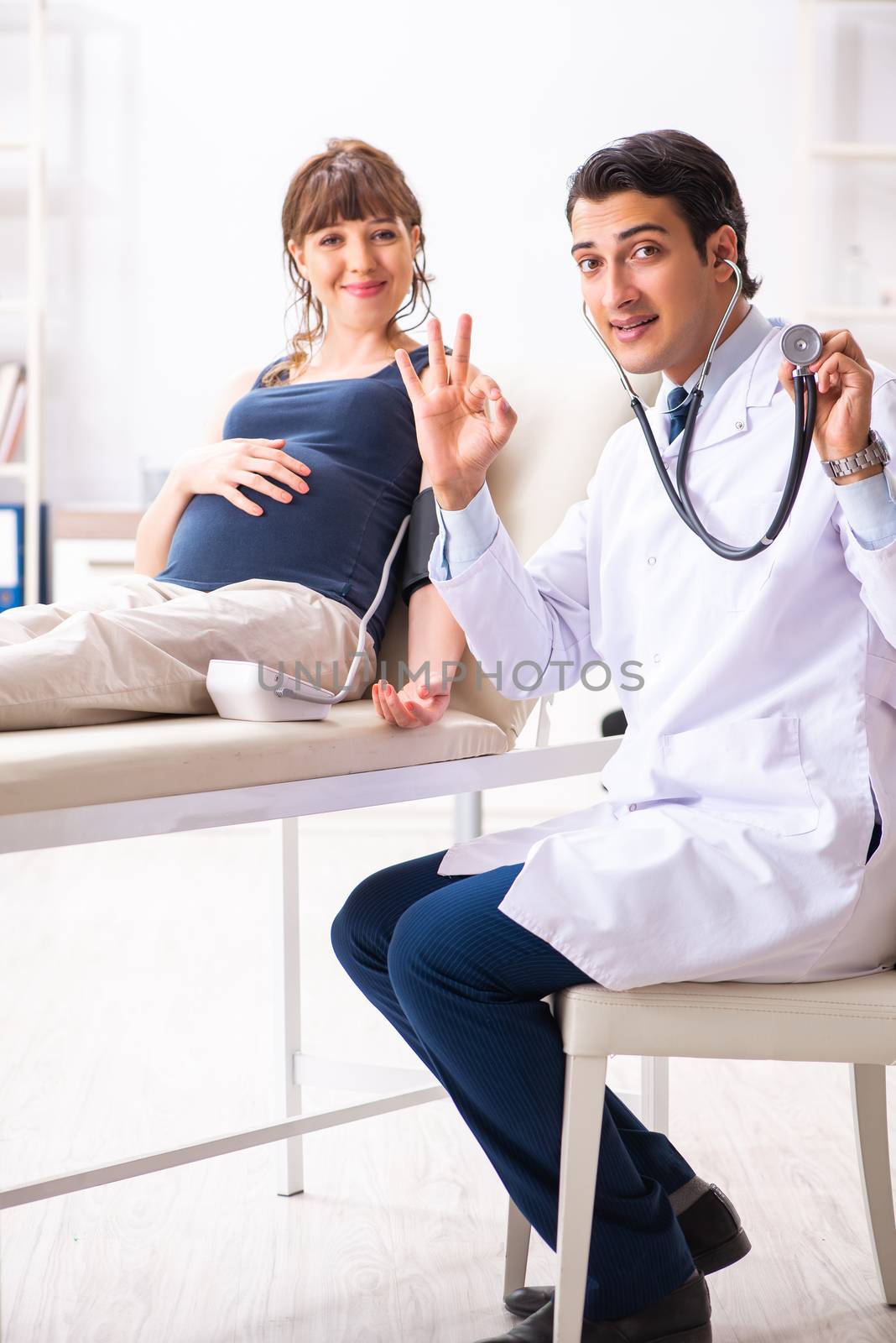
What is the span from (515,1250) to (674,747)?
561 mm

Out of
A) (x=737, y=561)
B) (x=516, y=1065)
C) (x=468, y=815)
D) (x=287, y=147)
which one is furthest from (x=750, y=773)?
(x=287, y=147)

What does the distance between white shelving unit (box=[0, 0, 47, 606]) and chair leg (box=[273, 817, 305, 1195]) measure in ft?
7.04

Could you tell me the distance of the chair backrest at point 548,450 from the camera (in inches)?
58.2

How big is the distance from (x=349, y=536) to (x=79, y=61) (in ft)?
9.63

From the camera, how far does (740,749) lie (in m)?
1.04

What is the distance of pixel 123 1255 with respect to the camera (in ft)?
4.61

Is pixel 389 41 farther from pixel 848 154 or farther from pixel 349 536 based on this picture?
pixel 349 536

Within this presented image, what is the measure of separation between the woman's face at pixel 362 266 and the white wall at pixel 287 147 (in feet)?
7.34

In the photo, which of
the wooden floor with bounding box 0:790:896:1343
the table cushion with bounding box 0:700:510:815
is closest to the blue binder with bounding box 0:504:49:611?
the wooden floor with bounding box 0:790:896:1343

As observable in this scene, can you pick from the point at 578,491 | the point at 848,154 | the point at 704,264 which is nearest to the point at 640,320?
the point at 704,264

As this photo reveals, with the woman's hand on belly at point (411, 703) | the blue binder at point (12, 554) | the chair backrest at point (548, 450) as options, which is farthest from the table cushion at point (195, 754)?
the blue binder at point (12, 554)

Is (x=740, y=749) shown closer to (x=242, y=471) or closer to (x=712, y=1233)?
(x=712, y=1233)

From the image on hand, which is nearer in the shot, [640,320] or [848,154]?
[640,320]

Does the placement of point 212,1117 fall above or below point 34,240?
below
